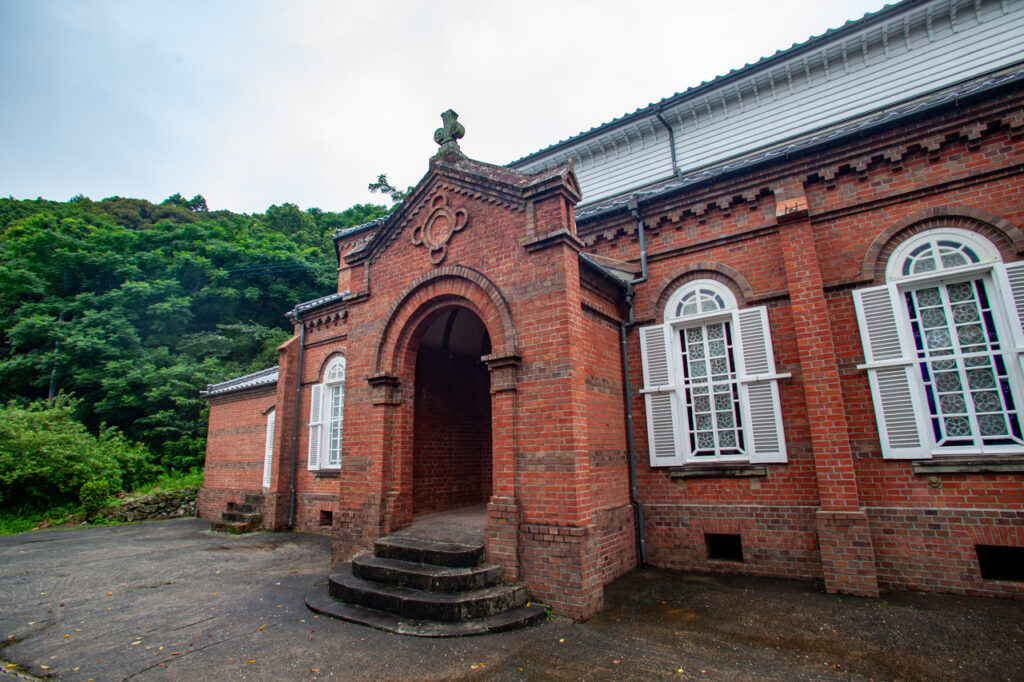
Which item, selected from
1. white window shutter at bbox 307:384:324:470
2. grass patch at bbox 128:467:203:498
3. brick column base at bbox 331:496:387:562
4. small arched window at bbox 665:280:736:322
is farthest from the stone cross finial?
grass patch at bbox 128:467:203:498

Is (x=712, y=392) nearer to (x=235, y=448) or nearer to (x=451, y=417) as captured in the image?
(x=451, y=417)

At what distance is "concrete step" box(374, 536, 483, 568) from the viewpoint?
19.7ft

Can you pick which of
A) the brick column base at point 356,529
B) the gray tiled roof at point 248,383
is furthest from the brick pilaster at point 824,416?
the gray tiled roof at point 248,383

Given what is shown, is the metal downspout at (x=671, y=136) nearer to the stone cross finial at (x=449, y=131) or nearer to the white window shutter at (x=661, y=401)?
the white window shutter at (x=661, y=401)

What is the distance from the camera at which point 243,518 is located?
1298 cm

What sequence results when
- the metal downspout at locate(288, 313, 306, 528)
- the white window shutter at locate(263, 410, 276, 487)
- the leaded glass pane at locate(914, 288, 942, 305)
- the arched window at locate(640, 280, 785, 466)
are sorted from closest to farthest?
the leaded glass pane at locate(914, 288, 942, 305) < the arched window at locate(640, 280, 785, 466) < the metal downspout at locate(288, 313, 306, 528) < the white window shutter at locate(263, 410, 276, 487)

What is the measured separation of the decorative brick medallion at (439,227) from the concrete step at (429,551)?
13.8 feet

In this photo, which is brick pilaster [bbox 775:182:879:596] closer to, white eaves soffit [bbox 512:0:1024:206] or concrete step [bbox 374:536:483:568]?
concrete step [bbox 374:536:483:568]

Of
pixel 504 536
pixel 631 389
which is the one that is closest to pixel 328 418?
pixel 504 536

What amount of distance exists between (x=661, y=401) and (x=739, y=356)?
1.39 meters

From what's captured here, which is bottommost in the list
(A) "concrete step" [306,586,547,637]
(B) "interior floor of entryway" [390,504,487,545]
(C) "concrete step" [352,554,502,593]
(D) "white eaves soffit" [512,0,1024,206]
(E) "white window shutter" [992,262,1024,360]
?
(A) "concrete step" [306,586,547,637]

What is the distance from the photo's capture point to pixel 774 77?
1122cm

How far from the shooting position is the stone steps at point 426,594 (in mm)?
5258

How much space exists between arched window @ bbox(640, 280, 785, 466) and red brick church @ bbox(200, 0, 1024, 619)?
36 mm
